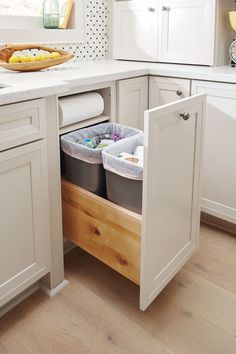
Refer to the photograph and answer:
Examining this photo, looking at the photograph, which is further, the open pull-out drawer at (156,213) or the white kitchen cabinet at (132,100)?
the white kitchen cabinet at (132,100)

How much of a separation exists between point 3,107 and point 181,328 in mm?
1005

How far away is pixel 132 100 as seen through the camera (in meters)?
1.98

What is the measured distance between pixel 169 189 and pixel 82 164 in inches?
15.0

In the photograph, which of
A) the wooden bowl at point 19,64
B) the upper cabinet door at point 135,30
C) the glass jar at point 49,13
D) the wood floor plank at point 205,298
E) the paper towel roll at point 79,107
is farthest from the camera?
the upper cabinet door at point 135,30

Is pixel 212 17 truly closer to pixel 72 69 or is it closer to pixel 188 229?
pixel 72 69

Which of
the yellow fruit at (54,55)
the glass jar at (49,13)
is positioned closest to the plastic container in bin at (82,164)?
the yellow fruit at (54,55)

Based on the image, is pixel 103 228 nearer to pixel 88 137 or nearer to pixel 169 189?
pixel 169 189

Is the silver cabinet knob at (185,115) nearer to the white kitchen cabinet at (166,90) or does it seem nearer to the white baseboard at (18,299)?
the white kitchen cabinet at (166,90)

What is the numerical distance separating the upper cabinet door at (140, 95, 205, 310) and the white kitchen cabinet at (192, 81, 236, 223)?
392mm

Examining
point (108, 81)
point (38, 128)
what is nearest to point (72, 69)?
point (108, 81)

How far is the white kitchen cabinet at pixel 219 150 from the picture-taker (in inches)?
71.4

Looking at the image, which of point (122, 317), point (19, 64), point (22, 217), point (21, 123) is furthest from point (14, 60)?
point (122, 317)

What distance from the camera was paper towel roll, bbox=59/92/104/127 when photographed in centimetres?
156

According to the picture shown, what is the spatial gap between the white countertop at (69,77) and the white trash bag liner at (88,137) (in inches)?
8.0
